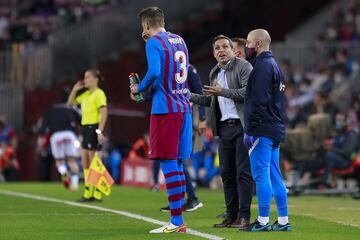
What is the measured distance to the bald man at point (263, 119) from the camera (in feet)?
43.8

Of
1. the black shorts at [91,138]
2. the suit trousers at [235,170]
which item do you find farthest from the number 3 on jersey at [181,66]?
the black shorts at [91,138]

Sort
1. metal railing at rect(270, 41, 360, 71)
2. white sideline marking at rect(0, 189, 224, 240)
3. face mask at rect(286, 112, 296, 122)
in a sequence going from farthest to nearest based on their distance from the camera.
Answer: metal railing at rect(270, 41, 360, 71), face mask at rect(286, 112, 296, 122), white sideline marking at rect(0, 189, 224, 240)

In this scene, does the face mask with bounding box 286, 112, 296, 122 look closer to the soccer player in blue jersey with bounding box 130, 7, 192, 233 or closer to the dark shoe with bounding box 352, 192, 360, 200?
the dark shoe with bounding box 352, 192, 360, 200

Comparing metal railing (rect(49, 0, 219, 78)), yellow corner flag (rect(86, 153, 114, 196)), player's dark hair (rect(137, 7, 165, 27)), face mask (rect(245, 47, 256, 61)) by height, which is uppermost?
metal railing (rect(49, 0, 219, 78))

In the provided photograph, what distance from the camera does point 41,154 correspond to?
109 feet

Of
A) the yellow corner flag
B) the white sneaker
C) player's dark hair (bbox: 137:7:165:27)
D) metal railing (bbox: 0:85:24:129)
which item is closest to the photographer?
the white sneaker

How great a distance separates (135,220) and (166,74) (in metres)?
2.65

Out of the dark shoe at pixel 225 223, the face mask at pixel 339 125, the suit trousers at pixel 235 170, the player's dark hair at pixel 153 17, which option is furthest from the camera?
the face mask at pixel 339 125

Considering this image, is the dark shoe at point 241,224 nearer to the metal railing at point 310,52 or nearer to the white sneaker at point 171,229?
the white sneaker at point 171,229

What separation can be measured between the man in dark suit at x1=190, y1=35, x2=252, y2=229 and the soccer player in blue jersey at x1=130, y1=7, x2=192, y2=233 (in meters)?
0.80

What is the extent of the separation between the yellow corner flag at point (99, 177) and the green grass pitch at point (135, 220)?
303 millimetres

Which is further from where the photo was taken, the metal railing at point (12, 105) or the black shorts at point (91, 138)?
the metal railing at point (12, 105)

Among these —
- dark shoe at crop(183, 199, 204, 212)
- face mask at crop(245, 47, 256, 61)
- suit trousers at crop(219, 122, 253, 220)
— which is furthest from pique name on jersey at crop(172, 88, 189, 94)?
dark shoe at crop(183, 199, 204, 212)

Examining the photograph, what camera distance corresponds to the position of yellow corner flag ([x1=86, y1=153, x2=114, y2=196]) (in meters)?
19.5
